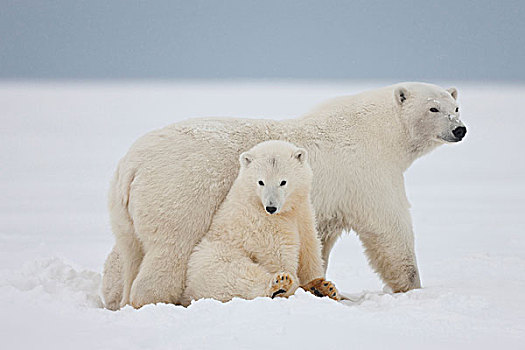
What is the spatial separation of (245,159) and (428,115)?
4.92 ft

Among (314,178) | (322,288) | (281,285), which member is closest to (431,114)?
(314,178)

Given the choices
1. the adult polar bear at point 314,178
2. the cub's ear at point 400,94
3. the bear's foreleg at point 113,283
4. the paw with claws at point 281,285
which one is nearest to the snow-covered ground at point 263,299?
the bear's foreleg at point 113,283

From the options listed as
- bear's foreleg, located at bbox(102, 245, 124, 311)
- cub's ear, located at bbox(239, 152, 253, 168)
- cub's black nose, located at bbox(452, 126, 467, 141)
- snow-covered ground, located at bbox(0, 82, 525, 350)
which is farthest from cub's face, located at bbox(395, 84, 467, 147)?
bear's foreleg, located at bbox(102, 245, 124, 311)

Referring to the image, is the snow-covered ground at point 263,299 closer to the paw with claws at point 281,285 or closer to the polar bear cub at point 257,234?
the paw with claws at point 281,285

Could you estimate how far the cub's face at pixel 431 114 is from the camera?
4.57 m

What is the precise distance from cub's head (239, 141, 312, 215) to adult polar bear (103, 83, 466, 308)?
33 cm

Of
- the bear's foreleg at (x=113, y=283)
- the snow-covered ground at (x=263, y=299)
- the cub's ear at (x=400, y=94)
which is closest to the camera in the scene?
the snow-covered ground at (x=263, y=299)

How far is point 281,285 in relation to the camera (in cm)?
351

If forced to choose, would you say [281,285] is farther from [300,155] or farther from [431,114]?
[431,114]

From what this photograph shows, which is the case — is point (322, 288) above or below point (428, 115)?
below

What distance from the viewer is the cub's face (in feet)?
15.0

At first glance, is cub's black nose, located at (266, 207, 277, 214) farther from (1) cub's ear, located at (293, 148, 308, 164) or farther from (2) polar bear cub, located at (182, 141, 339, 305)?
(1) cub's ear, located at (293, 148, 308, 164)

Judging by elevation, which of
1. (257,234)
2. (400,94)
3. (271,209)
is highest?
(400,94)

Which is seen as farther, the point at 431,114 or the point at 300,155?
the point at 431,114
